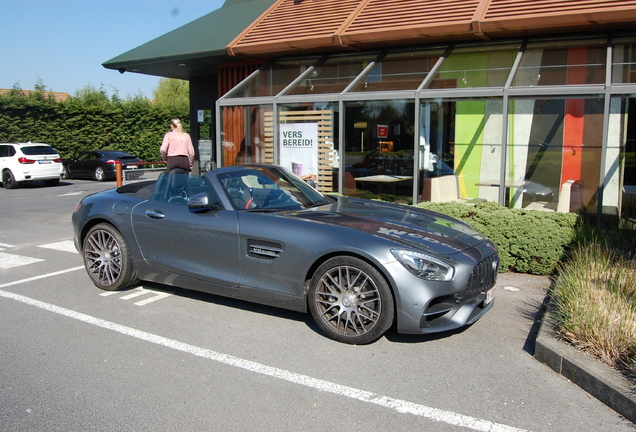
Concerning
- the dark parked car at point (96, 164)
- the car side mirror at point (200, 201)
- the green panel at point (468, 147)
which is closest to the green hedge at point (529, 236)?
the green panel at point (468, 147)

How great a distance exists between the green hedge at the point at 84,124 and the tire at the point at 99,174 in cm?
362

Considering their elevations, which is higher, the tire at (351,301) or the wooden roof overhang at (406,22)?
the wooden roof overhang at (406,22)

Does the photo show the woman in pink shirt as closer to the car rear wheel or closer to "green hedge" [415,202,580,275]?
"green hedge" [415,202,580,275]

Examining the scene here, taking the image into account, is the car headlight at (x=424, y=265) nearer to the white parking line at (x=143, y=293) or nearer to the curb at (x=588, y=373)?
the curb at (x=588, y=373)

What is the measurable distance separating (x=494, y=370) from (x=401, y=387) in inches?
31.7

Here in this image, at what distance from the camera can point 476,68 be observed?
9.38m

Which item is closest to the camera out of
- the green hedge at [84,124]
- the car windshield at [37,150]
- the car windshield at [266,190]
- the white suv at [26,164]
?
the car windshield at [266,190]

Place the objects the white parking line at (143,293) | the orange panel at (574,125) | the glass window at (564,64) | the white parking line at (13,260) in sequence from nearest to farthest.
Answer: the white parking line at (143,293) → the white parking line at (13,260) → the glass window at (564,64) → the orange panel at (574,125)

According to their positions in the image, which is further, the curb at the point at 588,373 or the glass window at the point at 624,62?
the glass window at the point at 624,62

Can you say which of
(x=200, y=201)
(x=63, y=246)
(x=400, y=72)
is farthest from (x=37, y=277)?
(x=400, y=72)

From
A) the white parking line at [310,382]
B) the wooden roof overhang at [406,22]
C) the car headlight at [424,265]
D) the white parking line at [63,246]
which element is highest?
the wooden roof overhang at [406,22]

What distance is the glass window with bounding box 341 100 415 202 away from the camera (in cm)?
988

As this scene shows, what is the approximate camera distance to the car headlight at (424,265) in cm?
440

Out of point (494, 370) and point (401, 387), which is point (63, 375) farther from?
point (494, 370)
